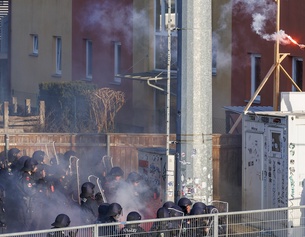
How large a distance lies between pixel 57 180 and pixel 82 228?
5918 millimetres

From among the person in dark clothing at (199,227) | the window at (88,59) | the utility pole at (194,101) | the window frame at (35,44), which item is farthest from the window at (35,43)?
the person in dark clothing at (199,227)

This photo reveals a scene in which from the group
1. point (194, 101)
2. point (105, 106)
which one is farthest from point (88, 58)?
point (194, 101)

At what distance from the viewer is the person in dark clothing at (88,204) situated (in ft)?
48.7

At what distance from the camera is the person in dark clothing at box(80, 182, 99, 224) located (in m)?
14.8

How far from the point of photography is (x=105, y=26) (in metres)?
29.4

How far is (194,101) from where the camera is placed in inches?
553

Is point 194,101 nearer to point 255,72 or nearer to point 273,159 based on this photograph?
point 273,159

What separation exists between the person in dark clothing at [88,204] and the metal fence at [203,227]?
1749mm

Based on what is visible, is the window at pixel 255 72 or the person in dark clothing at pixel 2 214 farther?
the window at pixel 255 72

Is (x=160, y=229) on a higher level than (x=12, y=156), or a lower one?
lower

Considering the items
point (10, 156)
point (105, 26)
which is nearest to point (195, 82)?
point (10, 156)

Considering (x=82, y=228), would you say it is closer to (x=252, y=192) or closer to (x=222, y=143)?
(x=252, y=192)

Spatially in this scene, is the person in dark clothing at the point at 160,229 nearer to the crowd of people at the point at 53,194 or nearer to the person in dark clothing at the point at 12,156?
the crowd of people at the point at 53,194

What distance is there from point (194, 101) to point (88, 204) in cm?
241
